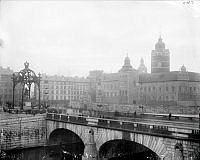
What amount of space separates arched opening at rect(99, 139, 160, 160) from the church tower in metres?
63.4

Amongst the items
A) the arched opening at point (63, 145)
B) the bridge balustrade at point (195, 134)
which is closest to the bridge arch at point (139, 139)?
the bridge balustrade at point (195, 134)

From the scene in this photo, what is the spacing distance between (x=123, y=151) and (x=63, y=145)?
946 cm

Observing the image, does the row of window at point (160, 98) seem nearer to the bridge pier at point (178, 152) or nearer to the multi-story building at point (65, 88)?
the multi-story building at point (65, 88)

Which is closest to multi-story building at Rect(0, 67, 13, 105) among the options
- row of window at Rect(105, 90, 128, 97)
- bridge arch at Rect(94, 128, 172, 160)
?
row of window at Rect(105, 90, 128, 97)

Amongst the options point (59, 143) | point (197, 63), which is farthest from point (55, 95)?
point (197, 63)

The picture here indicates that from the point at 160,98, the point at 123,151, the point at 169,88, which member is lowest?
the point at 123,151

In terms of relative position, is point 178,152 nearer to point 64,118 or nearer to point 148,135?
point 148,135

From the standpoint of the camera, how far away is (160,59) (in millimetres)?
89375

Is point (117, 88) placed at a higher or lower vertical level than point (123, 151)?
higher

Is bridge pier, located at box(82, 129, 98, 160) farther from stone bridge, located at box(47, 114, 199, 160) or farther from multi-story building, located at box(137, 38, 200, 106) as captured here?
multi-story building, located at box(137, 38, 200, 106)

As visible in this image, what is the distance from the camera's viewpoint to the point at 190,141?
50.9ft

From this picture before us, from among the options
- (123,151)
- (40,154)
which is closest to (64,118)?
(40,154)

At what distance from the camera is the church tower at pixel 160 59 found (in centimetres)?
8929

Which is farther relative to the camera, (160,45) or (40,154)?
(160,45)
